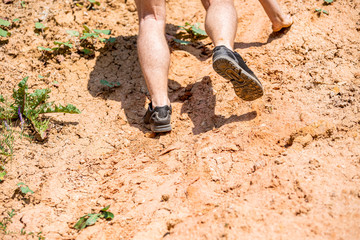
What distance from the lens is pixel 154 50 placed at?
97.6 inches

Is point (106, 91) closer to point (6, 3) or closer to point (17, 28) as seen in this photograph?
point (17, 28)

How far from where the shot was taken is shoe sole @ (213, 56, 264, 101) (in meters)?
2.04

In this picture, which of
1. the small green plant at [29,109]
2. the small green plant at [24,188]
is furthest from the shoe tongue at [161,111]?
the small green plant at [24,188]

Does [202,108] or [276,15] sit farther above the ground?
[276,15]

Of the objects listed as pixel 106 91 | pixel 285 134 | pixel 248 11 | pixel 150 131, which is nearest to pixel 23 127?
pixel 106 91

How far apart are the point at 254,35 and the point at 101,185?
6.82ft

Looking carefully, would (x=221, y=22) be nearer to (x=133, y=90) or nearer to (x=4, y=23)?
(x=133, y=90)

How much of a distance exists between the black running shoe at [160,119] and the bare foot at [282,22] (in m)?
1.36

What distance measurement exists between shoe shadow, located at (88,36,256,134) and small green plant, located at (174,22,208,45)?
20.4 inches

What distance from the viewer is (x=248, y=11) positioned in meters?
3.53

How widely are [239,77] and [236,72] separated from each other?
5 centimetres

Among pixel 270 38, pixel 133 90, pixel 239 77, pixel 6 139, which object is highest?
pixel 239 77

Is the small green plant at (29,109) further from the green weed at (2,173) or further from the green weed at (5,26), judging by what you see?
the green weed at (5,26)

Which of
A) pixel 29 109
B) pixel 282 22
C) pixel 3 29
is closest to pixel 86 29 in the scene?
pixel 3 29
